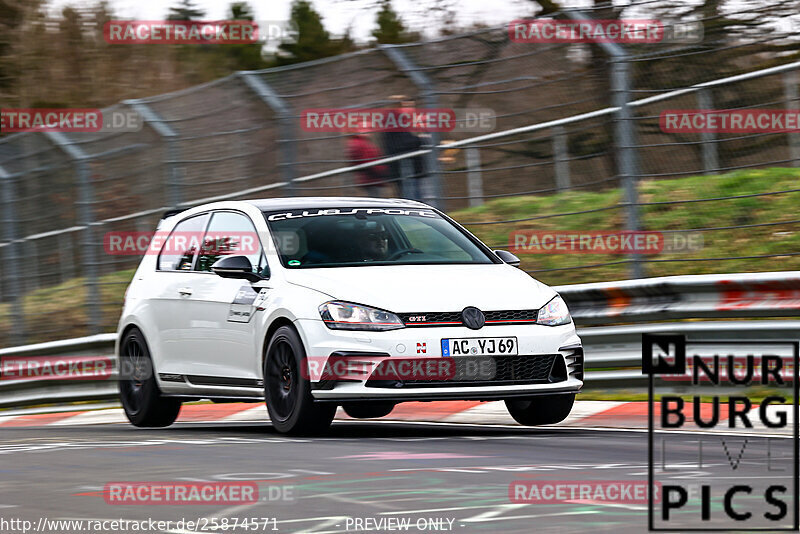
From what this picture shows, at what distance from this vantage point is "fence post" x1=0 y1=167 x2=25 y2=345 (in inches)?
651

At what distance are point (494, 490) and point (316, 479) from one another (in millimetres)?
944

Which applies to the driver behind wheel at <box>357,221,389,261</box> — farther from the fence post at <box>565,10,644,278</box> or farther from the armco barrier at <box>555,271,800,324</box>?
the fence post at <box>565,10,644,278</box>

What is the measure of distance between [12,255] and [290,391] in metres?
8.66

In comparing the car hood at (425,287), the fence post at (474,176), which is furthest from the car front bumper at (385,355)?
the fence post at (474,176)

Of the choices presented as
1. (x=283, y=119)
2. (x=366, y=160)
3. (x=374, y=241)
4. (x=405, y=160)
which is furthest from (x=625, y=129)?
(x=283, y=119)

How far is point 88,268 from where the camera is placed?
15.2 metres

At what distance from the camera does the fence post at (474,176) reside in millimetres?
12547

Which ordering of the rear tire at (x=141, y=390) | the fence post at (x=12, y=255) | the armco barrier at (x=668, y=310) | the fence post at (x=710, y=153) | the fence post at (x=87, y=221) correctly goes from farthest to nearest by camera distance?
the fence post at (x=12, y=255) < the fence post at (x=87, y=221) < the fence post at (x=710, y=153) < the rear tire at (x=141, y=390) < the armco barrier at (x=668, y=310)

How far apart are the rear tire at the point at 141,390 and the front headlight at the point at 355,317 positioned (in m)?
2.60

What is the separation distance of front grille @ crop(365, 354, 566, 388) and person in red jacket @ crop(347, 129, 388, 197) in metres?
4.96

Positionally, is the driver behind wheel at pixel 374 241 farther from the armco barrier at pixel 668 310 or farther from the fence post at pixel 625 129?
the fence post at pixel 625 129

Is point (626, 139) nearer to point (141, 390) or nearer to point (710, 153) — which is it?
point (710, 153)

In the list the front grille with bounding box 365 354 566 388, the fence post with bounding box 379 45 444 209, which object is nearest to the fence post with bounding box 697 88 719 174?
the fence post with bounding box 379 45 444 209

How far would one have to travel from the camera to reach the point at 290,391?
29.6ft
